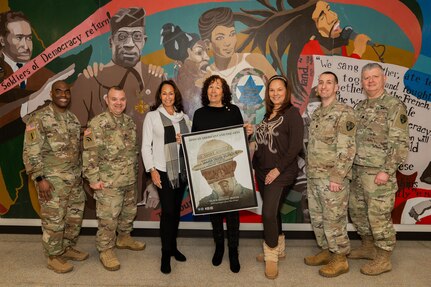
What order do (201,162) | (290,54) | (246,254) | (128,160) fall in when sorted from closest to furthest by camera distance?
(201,162) < (128,160) < (246,254) < (290,54)

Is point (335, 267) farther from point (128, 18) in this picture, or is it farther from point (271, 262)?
point (128, 18)

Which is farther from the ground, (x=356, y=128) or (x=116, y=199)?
(x=356, y=128)

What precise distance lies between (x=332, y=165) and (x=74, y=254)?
2.51m

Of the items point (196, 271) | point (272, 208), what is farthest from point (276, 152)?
point (196, 271)

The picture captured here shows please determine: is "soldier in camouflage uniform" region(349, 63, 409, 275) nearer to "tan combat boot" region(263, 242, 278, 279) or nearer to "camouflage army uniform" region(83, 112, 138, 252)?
"tan combat boot" region(263, 242, 278, 279)

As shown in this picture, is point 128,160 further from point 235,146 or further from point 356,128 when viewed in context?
point 356,128

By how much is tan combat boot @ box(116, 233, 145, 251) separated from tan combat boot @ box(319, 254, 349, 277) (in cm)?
177

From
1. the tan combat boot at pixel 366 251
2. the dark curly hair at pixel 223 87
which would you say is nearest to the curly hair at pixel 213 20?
the dark curly hair at pixel 223 87

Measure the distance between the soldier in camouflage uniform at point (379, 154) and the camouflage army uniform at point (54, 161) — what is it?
2.53 m

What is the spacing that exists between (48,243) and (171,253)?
109 centimetres

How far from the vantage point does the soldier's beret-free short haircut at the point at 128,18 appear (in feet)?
11.5

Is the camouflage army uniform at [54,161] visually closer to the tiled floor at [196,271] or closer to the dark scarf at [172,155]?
the tiled floor at [196,271]

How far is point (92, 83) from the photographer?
11.7ft

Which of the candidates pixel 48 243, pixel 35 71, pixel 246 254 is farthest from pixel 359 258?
pixel 35 71
